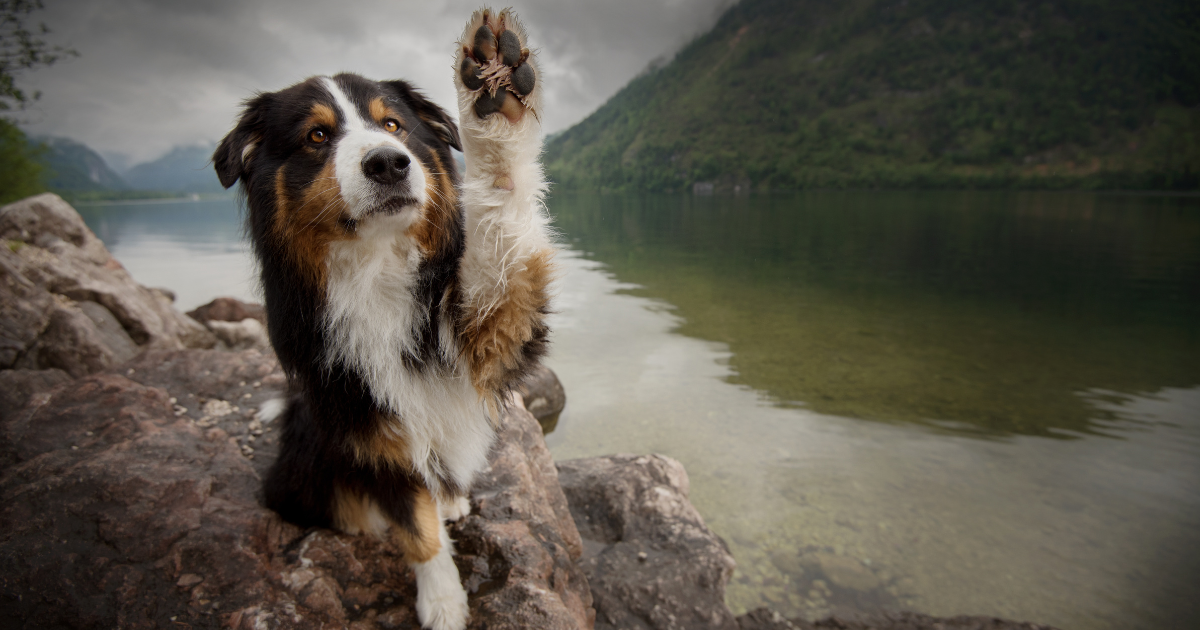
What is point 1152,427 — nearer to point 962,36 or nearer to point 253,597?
point 253,597

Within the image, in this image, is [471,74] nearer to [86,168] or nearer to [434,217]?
[434,217]

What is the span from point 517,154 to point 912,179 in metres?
82.0

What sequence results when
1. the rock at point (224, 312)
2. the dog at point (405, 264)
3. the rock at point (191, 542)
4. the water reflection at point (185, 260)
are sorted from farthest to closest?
1. the water reflection at point (185, 260)
2. the rock at point (224, 312)
3. the rock at point (191, 542)
4. the dog at point (405, 264)

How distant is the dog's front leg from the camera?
1704 millimetres

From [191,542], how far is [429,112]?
2232mm

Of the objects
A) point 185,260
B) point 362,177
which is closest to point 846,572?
point 362,177

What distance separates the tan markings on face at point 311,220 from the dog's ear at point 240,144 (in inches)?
9.1

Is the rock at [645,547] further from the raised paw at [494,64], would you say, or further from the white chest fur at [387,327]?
the raised paw at [494,64]

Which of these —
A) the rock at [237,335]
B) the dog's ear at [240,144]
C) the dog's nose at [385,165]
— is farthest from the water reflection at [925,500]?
the rock at [237,335]

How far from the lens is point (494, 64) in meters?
1.71

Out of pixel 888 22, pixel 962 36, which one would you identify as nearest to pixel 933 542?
pixel 962 36

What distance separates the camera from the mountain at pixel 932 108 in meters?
64.0

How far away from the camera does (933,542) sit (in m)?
4.70

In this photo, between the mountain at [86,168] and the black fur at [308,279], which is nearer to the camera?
the black fur at [308,279]
